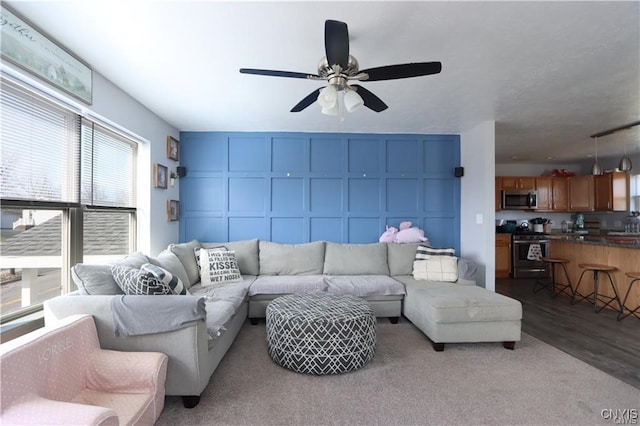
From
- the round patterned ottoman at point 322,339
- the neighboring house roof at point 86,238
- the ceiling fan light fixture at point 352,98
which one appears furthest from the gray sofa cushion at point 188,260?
the ceiling fan light fixture at point 352,98

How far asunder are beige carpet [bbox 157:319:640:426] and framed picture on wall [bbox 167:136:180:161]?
8.89 ft

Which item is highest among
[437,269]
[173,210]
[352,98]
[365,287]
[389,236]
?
[352,98]

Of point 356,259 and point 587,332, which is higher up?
point 356,259

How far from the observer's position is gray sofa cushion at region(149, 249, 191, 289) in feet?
9.20

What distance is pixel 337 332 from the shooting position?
2.18 meters

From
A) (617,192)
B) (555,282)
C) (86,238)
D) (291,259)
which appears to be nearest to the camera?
(86,238)

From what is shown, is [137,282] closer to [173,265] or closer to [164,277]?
[164,277]

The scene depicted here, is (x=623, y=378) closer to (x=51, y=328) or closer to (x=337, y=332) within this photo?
(x=337, y=332)

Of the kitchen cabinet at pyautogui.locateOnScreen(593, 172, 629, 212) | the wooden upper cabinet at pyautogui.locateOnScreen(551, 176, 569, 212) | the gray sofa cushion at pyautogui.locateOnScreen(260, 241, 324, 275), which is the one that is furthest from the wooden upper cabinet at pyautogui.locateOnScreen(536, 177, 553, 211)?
the gray sofa cushion at pyautogui.locateOnScreen(260, 241, 324, 275)

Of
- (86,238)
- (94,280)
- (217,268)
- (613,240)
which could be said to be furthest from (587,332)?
(86,238)

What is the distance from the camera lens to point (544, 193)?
20.6 ft

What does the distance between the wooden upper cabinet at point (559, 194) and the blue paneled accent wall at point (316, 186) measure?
12.0ft

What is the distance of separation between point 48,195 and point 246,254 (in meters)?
2.09

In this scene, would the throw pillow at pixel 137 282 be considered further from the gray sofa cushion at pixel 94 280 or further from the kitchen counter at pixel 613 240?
the kitchen counter at pixel 613 240
